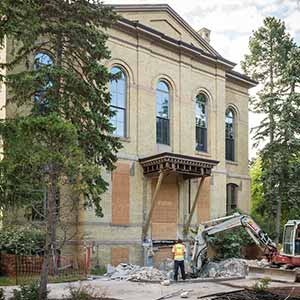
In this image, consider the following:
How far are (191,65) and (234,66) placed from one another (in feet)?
13.2

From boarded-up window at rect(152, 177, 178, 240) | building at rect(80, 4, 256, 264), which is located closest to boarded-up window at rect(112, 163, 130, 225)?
building at rect(80, 4, 256, 264)

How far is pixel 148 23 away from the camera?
28.0 meters

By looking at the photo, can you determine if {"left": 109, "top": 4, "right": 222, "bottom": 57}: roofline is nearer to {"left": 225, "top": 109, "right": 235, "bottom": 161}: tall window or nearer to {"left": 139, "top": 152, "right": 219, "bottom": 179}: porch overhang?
{"left": 225, "top": 109, "right": 235, "bottom": 161}: tall window

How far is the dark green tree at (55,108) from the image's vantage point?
12.1 m

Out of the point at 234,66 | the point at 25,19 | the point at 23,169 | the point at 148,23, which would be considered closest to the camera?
the point at 23,169

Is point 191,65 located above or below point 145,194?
above

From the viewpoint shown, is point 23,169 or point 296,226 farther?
point 296,226

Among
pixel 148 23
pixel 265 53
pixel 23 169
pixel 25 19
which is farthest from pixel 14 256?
pixel 265 53

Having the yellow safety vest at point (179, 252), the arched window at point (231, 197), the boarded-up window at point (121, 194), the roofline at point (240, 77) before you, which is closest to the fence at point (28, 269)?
the yellow safety vest at point (179, 252)

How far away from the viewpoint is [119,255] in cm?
2419

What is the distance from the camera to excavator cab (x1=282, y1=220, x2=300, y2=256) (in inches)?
857

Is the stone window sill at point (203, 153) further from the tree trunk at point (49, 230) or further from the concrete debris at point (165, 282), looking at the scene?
the tree trunk at point (49, 230)

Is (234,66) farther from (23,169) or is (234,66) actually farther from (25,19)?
(23,169)

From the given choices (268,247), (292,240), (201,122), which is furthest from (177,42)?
(292,240)
